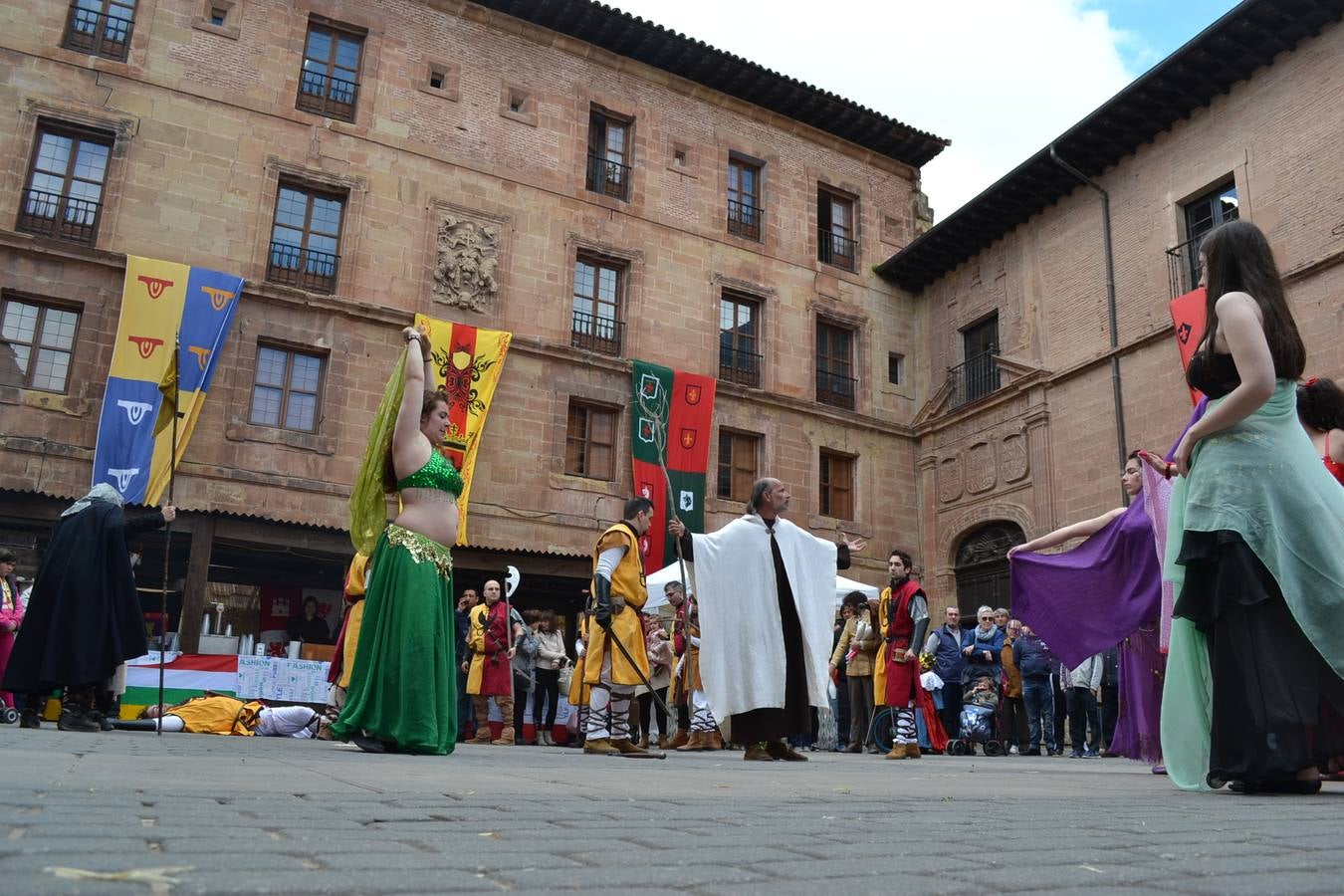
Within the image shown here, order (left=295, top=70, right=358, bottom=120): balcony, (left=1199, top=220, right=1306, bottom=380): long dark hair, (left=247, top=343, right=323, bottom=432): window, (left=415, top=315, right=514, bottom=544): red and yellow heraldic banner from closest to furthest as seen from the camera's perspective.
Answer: (left=1199, top=220, right=1306, bottom=380): long dark hair
(left=247, top=343, right=323, bottom=432): window
(left=415, top=315, right=514, bottom=544): red and yellow heraldic banner
(left=295, top=70, right=358, bottom=120): balcony

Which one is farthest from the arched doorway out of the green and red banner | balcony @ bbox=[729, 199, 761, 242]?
balcony @ bbox=[729, 199, 761, 242]

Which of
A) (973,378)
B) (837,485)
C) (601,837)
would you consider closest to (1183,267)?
(973,378)

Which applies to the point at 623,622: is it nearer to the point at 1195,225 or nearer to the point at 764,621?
the point at 764,621

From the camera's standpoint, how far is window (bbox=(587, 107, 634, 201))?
2177cm

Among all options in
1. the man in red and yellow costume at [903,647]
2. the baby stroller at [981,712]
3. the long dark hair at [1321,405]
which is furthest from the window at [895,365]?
the long dark hair at [1321,405]

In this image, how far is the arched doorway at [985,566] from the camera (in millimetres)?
20531

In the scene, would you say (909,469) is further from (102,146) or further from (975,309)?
(102,146)

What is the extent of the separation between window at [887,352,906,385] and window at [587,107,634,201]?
7368mm

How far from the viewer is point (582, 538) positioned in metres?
19.3

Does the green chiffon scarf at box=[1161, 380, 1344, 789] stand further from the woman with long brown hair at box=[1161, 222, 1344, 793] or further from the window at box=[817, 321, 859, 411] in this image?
the window at box=[817, 321, 859, 411]

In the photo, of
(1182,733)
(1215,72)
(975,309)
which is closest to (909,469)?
(975,309)

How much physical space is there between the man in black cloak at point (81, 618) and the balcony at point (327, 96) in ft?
42.2

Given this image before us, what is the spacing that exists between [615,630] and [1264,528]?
16.9 ft

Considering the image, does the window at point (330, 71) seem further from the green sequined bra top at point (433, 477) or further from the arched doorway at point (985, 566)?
the green sequined bra top at point (433, 477)
